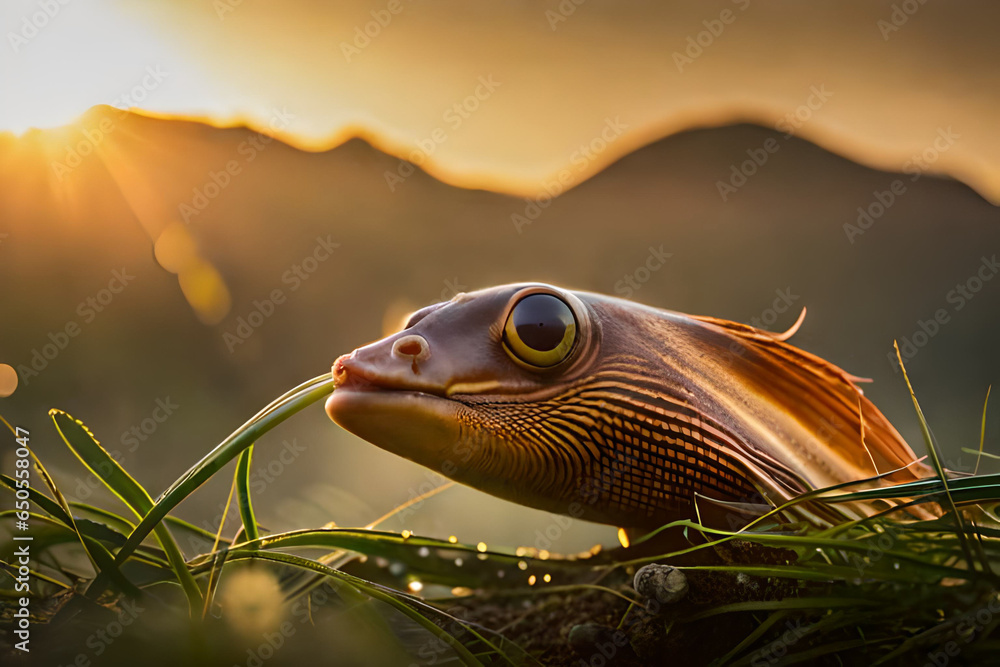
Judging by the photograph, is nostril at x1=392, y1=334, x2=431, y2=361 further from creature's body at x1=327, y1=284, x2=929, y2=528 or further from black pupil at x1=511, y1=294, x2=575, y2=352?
black pupil at x1=511, y1=294, x2=575, y2=352

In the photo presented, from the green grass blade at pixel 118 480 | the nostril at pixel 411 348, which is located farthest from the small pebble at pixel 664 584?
the green grass blade at pixel 118 480

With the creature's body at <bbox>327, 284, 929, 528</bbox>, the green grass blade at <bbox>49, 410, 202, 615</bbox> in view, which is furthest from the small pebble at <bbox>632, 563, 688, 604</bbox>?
the green grass blade at <bbox>49, 410, 202, 615</bbox>

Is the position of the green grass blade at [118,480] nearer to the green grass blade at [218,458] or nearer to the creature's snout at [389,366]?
the green grass blade at [218,458]

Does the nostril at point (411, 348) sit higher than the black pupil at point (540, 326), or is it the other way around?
the black pupil at point (540, 326)

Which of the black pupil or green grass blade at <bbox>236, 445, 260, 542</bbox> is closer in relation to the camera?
the black pupil

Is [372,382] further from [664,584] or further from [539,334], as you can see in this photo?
[664,584]

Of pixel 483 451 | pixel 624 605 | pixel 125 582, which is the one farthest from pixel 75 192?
pixel 624 605

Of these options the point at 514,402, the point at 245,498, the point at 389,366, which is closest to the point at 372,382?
the point at 389,366
